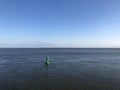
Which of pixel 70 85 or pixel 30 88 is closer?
pixel 30 88

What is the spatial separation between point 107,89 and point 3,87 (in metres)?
15.8

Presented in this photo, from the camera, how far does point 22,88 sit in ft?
59.4

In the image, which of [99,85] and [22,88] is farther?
[99,85]

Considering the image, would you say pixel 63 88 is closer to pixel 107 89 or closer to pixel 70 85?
pixel 70 85

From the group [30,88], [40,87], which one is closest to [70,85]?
[40,87]

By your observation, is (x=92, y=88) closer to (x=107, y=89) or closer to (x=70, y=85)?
(x=107, y=89)

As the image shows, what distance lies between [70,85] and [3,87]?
34.5 feet

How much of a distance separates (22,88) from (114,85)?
14539mm

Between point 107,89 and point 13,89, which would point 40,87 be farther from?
point 107,89

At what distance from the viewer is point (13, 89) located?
1780 cm

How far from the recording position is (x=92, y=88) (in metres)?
18.3

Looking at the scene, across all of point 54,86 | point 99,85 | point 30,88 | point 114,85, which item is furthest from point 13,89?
point 114,85

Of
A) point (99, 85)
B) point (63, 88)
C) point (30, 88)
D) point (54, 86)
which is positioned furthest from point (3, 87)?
point (99, 85)

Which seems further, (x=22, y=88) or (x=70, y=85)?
(x=70, y=85)
